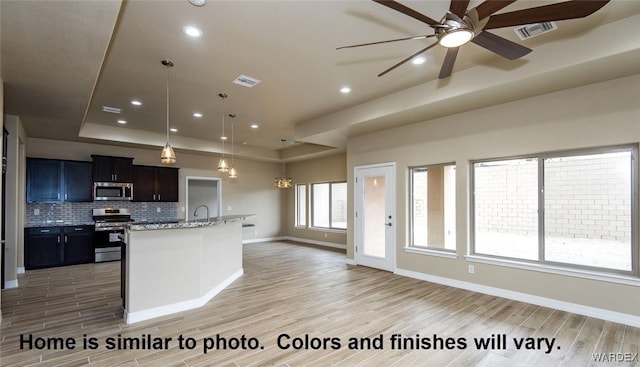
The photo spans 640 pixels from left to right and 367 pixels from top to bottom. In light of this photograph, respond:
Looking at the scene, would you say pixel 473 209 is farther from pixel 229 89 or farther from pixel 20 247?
pixel 20 247

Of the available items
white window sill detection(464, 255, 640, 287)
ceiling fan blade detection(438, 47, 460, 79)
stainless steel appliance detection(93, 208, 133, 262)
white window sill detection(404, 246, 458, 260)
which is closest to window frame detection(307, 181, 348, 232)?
white window sill detection(404, 246, 458, 260)

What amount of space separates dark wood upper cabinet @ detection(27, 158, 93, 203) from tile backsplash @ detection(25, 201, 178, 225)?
335mm

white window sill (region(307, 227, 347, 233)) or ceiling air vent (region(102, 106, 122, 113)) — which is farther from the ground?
ceiling air vent (region(102, 106, 122, 113))

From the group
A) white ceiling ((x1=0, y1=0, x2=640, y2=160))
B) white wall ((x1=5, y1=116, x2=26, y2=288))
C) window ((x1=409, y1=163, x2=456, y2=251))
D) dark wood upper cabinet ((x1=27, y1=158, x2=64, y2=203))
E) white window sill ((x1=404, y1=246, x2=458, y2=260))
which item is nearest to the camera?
white ceiling ((x1=0, y1=0, x2=640, y2=160))

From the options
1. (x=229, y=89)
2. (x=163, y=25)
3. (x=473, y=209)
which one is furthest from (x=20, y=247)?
(x=473, y=209)

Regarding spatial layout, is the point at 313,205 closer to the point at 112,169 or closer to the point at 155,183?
the point at 155,183

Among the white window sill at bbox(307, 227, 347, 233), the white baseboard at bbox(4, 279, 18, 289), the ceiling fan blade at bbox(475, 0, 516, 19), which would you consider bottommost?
the white baseboard at bbox(4, 279, 18, 289)

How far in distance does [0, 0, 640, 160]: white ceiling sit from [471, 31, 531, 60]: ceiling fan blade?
427 millimetres

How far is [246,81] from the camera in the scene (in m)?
4.32

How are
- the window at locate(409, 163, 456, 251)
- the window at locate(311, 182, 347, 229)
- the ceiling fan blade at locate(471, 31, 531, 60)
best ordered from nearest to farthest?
the ceiling fan blade at locate(471, 31, 531, 60)
the window at locate(409, 163, 456, 251)
the window at locate(311, 182, 347, 229)

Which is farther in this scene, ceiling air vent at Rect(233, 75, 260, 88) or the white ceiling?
ceiling air vent at Rect(233, 75, 260, 88)

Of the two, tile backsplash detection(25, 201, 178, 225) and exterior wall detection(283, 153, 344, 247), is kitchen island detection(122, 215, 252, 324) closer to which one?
tile backsplash detection(25, 201, 178, 225)

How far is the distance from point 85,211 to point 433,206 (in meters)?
7.65

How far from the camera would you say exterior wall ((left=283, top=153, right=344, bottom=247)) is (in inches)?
351
